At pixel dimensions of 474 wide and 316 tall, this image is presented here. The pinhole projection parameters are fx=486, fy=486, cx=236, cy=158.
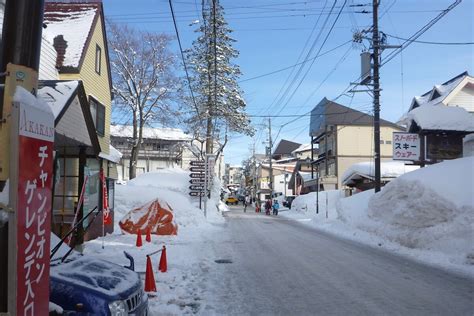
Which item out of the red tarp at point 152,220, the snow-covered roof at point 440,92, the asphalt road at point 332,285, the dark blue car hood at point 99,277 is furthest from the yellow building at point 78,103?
the snow-covered roof at point 440,92

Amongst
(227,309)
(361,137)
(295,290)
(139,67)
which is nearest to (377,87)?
(295,290)

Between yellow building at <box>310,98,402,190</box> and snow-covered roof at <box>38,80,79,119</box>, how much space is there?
1897 inches

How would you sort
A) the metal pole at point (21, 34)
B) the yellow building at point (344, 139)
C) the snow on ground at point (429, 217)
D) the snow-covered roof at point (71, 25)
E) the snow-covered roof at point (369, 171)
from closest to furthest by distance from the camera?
1. the metal pole at point (21, 34)
2. the snow on ground at point (429, 217)
3. the snow-covered roof at point (71, 25)
4. the snow-covered roof at point (369, 171)
5. the yellow building at point (344, 139)

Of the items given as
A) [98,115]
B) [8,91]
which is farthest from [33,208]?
[98,115]

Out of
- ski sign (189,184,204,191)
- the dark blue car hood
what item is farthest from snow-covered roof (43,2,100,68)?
the dark blue car hood

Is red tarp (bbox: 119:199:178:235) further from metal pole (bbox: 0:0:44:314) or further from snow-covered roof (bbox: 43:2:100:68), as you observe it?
metal pole (bbox: 0:0:44:314)

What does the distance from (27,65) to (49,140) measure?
55 centimetres

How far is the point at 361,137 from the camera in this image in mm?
59688

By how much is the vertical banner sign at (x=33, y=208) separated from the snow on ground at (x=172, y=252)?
4.06 meters

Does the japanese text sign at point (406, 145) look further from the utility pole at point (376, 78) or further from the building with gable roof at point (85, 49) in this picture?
the building with gable roof at point (85, 49)

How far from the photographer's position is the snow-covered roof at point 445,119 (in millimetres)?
22188

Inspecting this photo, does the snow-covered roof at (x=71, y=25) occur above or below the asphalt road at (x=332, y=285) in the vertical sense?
above

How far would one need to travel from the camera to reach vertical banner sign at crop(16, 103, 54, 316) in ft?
9.91

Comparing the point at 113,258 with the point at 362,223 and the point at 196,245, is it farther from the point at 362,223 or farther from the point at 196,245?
the point at 362,223
